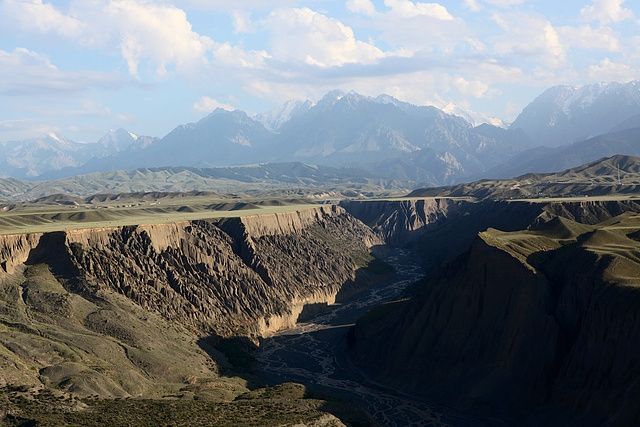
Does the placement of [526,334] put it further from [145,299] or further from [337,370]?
[145,299]

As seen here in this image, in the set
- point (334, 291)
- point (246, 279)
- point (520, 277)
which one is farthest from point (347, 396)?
point (334, 291)

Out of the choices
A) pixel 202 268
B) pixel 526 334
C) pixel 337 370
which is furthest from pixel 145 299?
pixel 526 334

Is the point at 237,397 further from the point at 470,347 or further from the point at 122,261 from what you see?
the point at 122,261

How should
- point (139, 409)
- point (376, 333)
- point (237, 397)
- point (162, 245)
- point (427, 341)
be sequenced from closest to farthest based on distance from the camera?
point (139, 409), point (237, 397), point (427, 341), point (376, 333), point (162, 245)

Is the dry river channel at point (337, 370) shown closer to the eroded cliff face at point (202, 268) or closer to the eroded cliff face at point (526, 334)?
the eroded cliff face at point (526, 334)

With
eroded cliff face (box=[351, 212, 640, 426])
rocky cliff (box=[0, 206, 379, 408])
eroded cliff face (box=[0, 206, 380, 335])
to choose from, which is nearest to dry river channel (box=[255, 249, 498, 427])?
eroded cliff face (box=[351, 212, 640, 426])

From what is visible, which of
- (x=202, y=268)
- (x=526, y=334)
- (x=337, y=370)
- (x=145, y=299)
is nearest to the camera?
(x=526, y=334)
